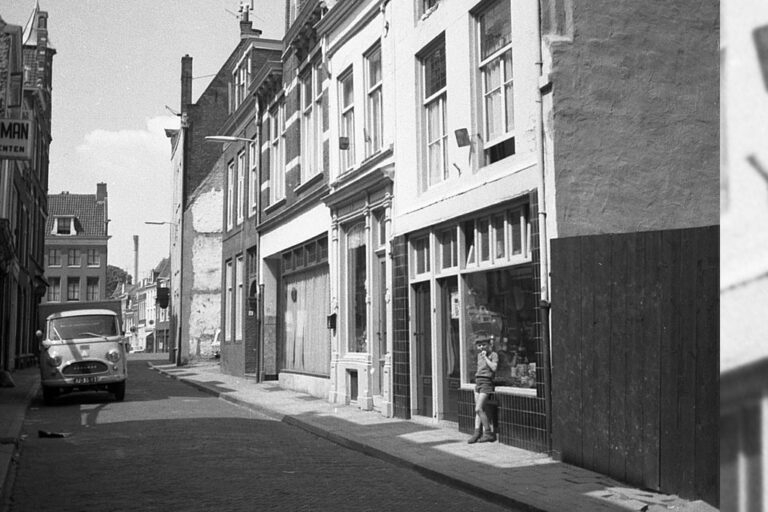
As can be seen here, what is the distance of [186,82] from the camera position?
4353 centimetres

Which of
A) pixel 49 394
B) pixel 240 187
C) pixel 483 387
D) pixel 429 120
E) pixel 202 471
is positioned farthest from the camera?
pixel 240 187

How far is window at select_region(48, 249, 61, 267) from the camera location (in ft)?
252

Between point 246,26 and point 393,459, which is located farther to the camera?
point 246,26

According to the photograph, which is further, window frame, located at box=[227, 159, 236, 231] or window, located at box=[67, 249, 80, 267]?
window, located at box=[67, 249, 80, 267]

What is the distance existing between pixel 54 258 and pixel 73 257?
5.29ft

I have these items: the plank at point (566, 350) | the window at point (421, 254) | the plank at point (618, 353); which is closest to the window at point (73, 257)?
the window at point (421, 254)

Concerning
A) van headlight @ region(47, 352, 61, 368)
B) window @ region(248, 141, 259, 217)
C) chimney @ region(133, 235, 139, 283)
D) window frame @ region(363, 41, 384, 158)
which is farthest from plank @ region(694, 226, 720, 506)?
chimney @ region(133, 235, 139, 283)

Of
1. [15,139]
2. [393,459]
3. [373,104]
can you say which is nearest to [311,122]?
[373,104]

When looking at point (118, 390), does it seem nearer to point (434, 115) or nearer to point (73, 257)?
point (434, 115)

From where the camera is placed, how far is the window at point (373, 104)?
16641 millimetres

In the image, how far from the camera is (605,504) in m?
7.45

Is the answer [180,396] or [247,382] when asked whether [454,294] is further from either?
[247,382]

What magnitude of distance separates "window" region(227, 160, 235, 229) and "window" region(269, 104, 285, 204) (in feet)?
18.8

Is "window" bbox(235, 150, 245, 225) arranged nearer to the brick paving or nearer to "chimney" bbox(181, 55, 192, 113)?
the brick paving
